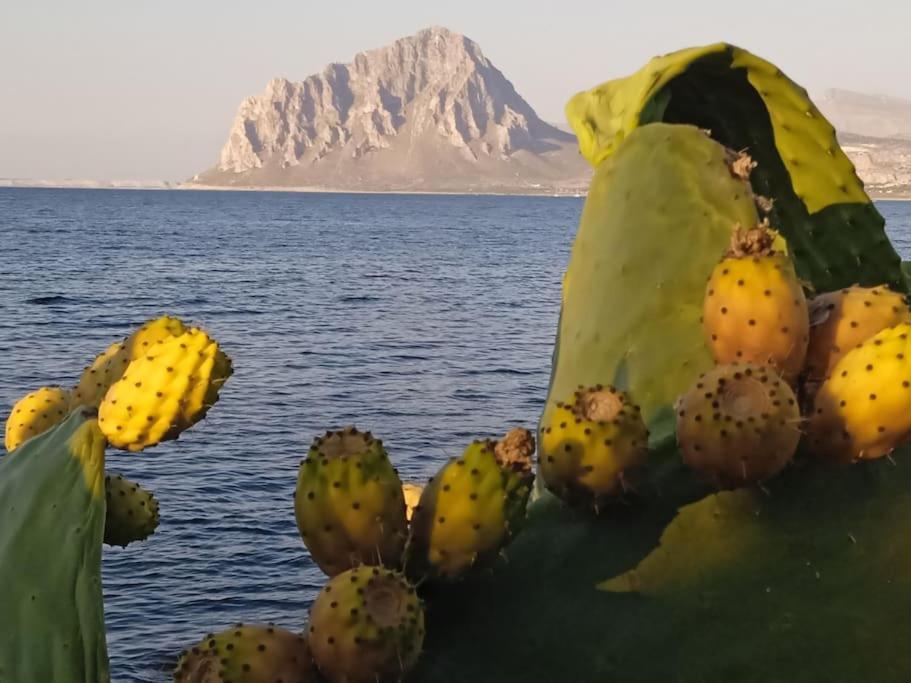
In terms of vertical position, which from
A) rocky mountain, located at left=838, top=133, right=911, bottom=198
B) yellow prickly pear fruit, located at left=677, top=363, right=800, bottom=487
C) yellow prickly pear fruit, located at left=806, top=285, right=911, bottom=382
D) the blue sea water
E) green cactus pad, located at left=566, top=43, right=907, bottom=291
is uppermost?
green cactus pad, located at left=566, top=43, right=907, bottom=291

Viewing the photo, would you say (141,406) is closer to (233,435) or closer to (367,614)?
(367,614)

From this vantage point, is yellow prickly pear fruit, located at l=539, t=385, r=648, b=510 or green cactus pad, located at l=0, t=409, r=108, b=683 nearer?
green cactus pad, located at l=0, t=409, r=108, b=683

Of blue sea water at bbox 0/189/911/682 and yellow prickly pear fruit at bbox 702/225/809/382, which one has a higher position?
yellow prickly pear fruit at bbox 702/225/809/382

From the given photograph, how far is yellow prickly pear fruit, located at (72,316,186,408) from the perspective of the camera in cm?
195

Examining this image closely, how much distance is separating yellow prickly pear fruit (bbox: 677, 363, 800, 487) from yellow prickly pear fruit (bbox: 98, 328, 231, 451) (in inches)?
29.1

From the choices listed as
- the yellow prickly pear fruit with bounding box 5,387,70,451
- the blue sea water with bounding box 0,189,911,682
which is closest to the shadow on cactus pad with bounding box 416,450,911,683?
the yellow prickly pear fruit with bounding box 5,387,70,451

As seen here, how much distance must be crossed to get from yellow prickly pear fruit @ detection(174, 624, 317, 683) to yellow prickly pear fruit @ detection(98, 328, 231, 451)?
349mm

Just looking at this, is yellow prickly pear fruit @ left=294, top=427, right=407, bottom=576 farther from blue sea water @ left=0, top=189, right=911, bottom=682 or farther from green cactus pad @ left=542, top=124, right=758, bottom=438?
blue sea water @ left=0, top=189, right=911, bottom=682

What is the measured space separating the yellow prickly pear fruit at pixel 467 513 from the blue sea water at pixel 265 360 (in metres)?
11.0

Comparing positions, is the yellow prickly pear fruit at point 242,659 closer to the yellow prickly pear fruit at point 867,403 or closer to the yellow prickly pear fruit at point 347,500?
the yellow prickly pear fruit at point 347,500

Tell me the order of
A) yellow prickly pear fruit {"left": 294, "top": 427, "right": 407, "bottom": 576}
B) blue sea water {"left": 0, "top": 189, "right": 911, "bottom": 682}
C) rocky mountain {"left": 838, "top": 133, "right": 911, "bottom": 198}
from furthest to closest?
rocky mountain {"left": 838, "top": 133, "right": 911, "bottom": 198}
blue sea water {"left": 0, "top": 189, "right": 911, "bottom": 682}
yellow prickly pear fruit {"left": 294, "top": 427, "right": 407, "bottom": 576}

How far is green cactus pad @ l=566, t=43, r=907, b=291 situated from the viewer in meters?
2.98

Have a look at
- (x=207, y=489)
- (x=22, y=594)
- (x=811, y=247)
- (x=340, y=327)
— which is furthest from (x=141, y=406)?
(x=340, y=327)

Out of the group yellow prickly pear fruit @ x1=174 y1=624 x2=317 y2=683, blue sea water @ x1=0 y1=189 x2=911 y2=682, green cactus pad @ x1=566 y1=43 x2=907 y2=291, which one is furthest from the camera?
blue sea water @ x1=0 y1=189 x2=911 y2=682
